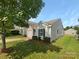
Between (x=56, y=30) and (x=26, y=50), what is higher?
(x=56, y=30)

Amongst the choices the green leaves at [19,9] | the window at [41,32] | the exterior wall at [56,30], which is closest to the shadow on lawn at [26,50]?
the green leaves at [19,9]

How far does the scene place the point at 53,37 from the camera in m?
41.7

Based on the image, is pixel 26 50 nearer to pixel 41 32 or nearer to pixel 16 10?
pixel 16 10

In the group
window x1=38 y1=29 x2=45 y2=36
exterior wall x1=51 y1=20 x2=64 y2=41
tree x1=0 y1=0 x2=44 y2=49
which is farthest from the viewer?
window x1=38 y1=29 x2=45 y2=36

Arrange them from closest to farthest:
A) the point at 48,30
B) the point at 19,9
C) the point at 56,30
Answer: the point at 19,9, the point at 48,30, the point at 56,30

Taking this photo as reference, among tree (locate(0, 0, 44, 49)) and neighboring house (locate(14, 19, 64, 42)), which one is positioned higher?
tree (locate(0, 0, 44, 49))

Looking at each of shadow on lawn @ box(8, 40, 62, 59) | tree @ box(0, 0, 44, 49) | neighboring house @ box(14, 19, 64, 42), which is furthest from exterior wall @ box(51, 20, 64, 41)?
tree @ box(0, 0, 44, 49)

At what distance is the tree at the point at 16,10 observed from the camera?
2983 centimetres

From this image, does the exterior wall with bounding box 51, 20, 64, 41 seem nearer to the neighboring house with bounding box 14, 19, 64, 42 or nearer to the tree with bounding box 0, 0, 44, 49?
the neighboring house with bounding box 14, 19, 64, 42

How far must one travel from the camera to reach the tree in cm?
2983

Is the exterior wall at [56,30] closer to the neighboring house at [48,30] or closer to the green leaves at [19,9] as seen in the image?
the neighboring house at [48,30]

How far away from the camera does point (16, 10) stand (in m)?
31.5

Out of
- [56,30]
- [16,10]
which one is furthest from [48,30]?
[16,10]

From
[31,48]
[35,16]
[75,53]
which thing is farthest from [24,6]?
[75,53]
